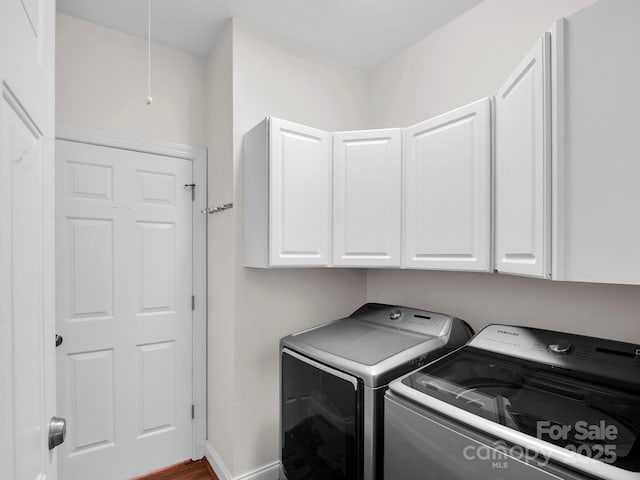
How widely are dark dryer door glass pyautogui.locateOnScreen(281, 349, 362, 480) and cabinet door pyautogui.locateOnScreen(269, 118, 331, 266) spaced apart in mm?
571

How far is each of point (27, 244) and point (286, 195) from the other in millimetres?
1235

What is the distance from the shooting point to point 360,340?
5.59 ft

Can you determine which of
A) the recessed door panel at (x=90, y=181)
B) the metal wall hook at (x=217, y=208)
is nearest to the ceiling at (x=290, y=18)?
the recessed door panel at (x=90, y=181)

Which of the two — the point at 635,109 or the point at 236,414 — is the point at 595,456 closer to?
the point at 635,109

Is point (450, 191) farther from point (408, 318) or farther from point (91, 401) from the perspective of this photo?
point (91, 401)

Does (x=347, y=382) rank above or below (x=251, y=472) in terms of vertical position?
above

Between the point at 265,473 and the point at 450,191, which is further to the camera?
the point at 265,473

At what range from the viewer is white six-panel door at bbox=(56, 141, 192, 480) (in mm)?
1862

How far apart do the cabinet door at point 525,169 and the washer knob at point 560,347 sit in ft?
1.17

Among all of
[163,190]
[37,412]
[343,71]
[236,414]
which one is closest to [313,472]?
[236,414]

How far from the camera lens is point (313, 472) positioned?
1.61 m

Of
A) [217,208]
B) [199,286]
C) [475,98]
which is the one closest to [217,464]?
[199,286]

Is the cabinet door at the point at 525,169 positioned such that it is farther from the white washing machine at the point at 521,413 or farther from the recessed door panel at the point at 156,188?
the recessed door panel at the point at 156,188

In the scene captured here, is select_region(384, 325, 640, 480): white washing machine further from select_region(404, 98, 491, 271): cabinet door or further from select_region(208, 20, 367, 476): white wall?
select_region(208, 20, 367, 476): white wall
